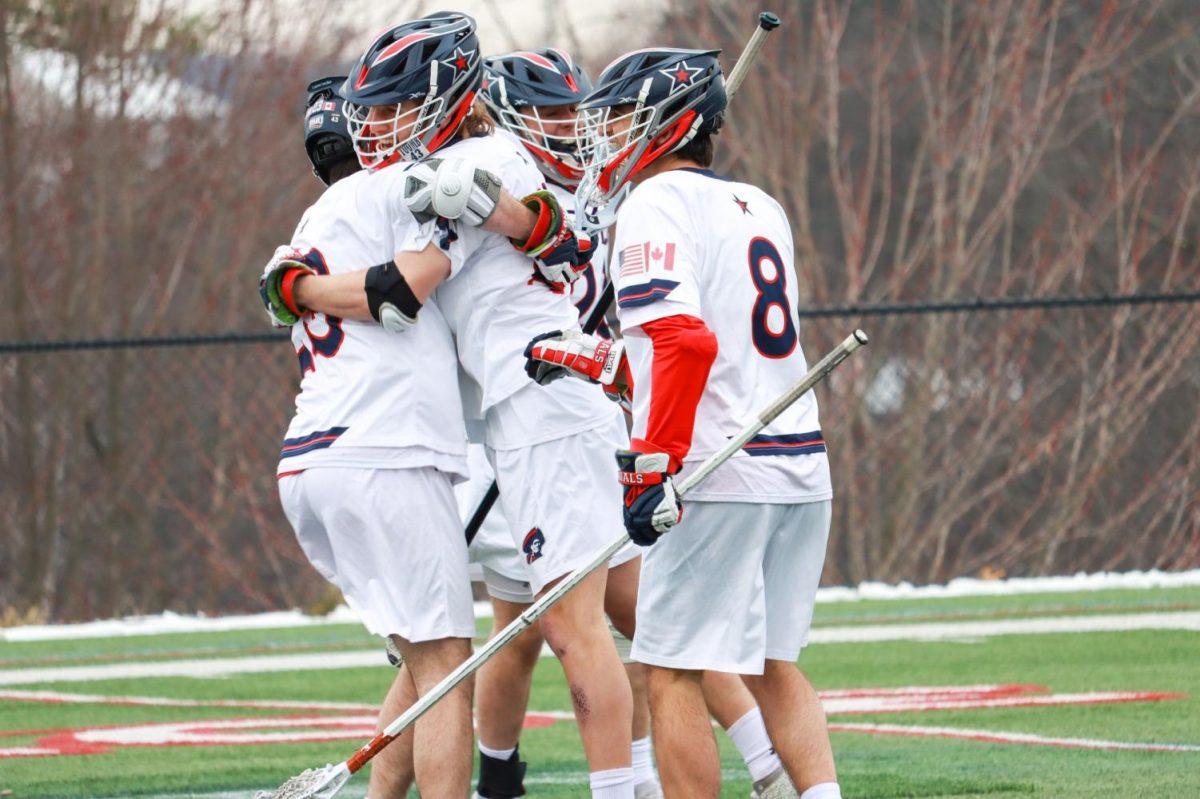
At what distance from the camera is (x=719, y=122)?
14.5 ft

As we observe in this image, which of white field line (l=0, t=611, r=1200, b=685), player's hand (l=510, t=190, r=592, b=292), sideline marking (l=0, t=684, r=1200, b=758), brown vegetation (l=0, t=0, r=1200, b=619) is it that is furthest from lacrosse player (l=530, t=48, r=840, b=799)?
brown vegetation (l=0, t=0, r=1200, b=619)

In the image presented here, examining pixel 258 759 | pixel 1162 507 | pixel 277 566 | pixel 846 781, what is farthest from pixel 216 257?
pixel 846 781

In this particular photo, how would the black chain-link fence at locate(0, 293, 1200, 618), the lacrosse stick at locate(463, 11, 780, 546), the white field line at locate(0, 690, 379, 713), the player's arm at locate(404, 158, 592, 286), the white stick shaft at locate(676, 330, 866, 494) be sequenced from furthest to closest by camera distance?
the black chain-link fence at locate(0, 293, 1200, 618) < the white field line at locate(0, 690, 379, 713) < the lacrosse stick at locate(463, 11, 780, 546) < the player's arm at locate(404, 158, 592, 286) < the white stick shaft at locate(676, 330, 866, 494)

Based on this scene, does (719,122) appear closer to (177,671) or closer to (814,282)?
(177,671)

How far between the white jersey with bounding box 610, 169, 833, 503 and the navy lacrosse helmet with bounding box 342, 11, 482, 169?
1.88ft

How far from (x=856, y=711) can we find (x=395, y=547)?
3041mm

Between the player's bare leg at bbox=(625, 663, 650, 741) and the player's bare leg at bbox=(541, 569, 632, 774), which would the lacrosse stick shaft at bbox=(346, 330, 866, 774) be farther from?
the player's bare leg at bbox=(625, 663, 650, 741)

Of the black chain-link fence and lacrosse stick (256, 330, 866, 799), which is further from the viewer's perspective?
the black chain-link fence

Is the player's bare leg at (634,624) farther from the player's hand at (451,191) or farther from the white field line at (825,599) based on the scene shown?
the white field line at (825,599)

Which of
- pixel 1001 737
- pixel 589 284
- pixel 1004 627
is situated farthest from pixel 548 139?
pixel 1004 627

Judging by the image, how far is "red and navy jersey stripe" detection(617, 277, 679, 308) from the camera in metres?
4.07

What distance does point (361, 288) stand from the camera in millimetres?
4398

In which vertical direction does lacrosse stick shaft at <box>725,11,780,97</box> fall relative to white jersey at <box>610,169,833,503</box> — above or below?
above

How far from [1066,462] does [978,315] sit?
1348 mm
